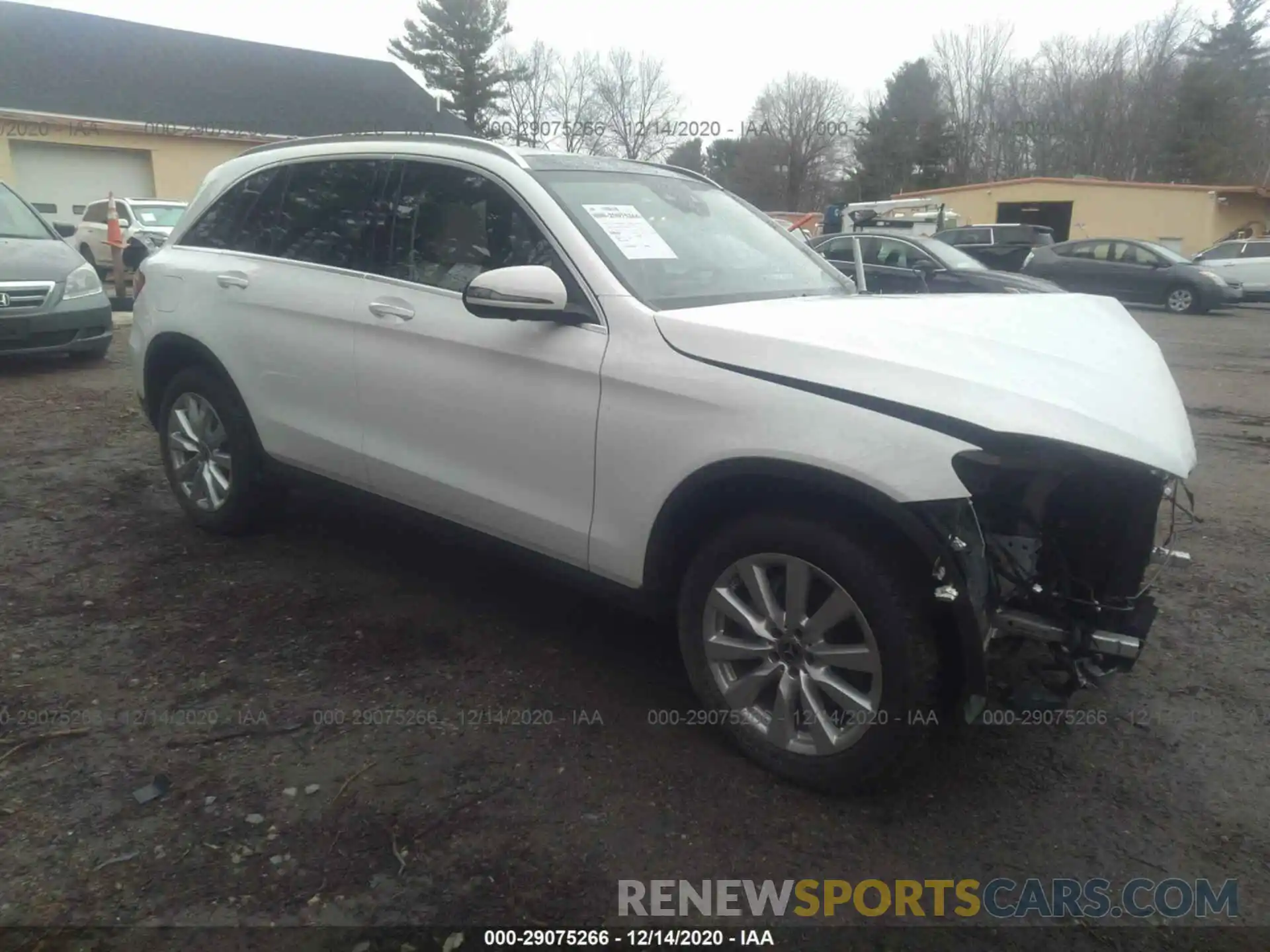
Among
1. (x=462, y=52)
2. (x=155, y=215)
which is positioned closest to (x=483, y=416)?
(x=155, y=215)

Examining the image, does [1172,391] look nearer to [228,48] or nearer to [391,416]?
Result: [391,416]

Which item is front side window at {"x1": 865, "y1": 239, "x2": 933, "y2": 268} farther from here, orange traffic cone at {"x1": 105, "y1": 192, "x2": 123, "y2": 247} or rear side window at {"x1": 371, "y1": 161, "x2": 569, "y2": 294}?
orange traffic cone at {"x1": 105, "y1": 192, "x2": 123, "y2": 247}

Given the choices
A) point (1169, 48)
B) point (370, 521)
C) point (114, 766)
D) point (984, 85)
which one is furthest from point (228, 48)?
point (1169, 48)

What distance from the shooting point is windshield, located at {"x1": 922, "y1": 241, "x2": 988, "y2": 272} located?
13.3m

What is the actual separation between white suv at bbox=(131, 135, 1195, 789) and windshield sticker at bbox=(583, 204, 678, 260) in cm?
1

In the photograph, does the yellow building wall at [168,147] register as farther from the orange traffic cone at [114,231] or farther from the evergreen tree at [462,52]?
the evergreen tree at [462,52]

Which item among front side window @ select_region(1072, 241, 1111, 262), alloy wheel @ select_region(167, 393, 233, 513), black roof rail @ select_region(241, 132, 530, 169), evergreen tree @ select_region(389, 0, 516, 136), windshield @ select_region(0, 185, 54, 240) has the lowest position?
alloy wheel @ select_region(167, 393, 233, 513)

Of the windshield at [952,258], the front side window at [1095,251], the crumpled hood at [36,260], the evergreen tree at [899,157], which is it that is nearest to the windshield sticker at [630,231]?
the crumpled hood at [36,260]

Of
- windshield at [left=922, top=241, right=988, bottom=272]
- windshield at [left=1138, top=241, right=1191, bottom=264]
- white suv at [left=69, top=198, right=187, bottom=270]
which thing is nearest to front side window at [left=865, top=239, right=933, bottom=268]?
windshield at [left=922, top=241, right=988, bottom=272]

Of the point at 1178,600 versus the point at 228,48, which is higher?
the point at 228,48

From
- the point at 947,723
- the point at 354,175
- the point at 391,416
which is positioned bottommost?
the point at 947,723

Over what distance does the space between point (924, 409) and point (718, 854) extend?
1.29 m

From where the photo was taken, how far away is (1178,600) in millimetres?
4105

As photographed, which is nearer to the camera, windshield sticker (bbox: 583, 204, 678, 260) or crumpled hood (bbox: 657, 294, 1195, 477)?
crumpled hood (bbox: 657, 294, 1195, 477)
